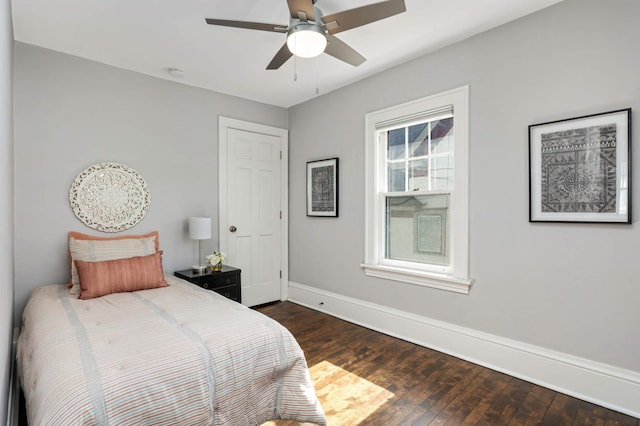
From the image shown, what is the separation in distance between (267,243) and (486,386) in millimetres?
2785

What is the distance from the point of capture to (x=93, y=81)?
296 centimetres

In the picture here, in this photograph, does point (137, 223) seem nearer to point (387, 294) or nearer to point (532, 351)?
point (387, 294)

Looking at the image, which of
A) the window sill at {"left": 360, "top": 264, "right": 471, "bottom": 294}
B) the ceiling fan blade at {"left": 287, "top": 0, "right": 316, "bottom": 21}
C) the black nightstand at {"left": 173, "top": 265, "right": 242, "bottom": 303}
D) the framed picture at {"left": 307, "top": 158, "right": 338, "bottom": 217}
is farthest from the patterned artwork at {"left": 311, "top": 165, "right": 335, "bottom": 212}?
the ceiling fan blade at {"left": 287, "top": 0, "right": 316, "bottom": 21}

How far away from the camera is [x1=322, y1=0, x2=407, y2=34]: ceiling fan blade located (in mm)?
1699

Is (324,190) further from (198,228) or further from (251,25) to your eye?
(251,25)

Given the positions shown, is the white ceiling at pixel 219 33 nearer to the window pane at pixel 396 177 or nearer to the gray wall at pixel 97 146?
the gray wall at pixel 97 146

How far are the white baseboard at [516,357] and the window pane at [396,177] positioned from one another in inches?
47.0

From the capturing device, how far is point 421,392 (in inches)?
87.0

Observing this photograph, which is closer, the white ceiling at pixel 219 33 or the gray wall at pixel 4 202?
the gray wall at pixel 4 202

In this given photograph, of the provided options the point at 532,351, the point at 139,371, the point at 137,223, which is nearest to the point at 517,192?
the point at 532,351

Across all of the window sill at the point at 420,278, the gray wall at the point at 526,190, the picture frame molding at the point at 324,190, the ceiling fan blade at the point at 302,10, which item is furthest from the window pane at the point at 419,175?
the ceiling fan blade at the point at 302,10

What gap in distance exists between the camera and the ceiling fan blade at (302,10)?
65.8 inches

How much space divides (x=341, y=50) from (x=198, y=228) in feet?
7.04

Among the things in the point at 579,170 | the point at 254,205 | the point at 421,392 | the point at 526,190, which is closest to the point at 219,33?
the point at 254,205
